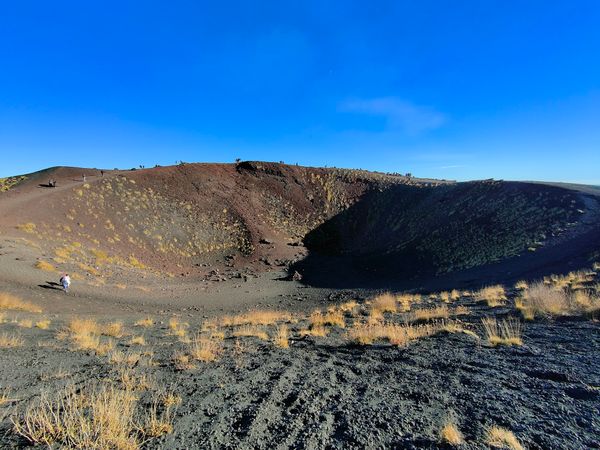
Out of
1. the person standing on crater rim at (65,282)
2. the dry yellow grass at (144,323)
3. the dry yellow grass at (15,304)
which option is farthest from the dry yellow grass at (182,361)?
the person standing on crater rim at (65,282)

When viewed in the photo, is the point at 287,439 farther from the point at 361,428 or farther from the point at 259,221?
the point at 259,221

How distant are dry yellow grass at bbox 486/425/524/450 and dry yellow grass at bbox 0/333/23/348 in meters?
10.5

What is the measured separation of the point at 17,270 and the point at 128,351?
16.3 meters

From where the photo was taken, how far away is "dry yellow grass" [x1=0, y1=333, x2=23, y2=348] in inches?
317

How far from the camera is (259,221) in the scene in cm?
4266

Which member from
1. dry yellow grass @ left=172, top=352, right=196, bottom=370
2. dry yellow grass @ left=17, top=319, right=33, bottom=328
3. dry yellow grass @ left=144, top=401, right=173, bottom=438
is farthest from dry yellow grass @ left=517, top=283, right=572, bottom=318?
dry yellow grass @ left=17, top=319, right=33, bottom=328

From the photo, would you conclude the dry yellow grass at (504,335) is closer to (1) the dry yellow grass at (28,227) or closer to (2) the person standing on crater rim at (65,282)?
(2) the person standing on crater rim at (65,282)

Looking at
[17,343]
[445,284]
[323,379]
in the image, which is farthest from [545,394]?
[445,284]

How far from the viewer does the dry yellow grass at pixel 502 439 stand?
339cm

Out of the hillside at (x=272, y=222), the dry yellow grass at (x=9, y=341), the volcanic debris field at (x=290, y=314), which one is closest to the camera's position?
the volcanic debris field at (x=290, y=314)

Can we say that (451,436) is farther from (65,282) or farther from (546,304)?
(65,282)

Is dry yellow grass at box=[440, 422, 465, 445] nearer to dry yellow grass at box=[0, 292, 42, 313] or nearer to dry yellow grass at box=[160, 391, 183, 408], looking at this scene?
dry yellow grass at box=[160, 391, 183, 408]

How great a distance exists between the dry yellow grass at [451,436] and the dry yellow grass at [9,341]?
9981 mm

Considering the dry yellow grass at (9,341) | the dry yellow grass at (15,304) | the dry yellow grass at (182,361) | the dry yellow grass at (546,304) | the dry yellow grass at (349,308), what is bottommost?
the dry yellow grass at (349,308)
